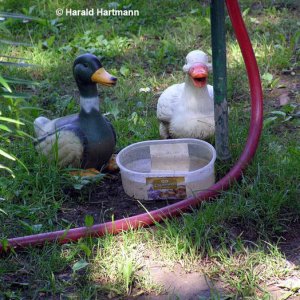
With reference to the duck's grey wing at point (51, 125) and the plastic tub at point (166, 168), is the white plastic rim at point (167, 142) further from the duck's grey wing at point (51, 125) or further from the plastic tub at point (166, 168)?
the duck's grey wing at point (51, 125)

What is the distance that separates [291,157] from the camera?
2.79 meters

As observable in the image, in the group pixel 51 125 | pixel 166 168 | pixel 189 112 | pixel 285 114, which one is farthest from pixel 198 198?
pixel 285 114

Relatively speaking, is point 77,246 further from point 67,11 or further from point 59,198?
point 67,11

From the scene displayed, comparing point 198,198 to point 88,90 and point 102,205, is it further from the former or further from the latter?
point 88,90

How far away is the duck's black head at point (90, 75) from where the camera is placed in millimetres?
2752

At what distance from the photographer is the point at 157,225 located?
2465mm

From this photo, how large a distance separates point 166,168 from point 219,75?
45 centimetres

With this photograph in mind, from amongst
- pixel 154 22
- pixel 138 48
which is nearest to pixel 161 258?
pixel 138 48

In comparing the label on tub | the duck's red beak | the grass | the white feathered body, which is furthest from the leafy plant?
the label on tub

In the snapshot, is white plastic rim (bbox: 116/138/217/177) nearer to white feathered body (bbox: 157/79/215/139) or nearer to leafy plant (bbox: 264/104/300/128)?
white feathered body (bbox: 157/79/215/139)

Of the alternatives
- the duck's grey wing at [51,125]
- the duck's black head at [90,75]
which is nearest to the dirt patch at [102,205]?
the duck's grey wing at [51,125]

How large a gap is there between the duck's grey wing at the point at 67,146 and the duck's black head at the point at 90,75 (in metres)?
0.16

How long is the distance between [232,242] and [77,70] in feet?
3.09

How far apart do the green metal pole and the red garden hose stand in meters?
0.07
